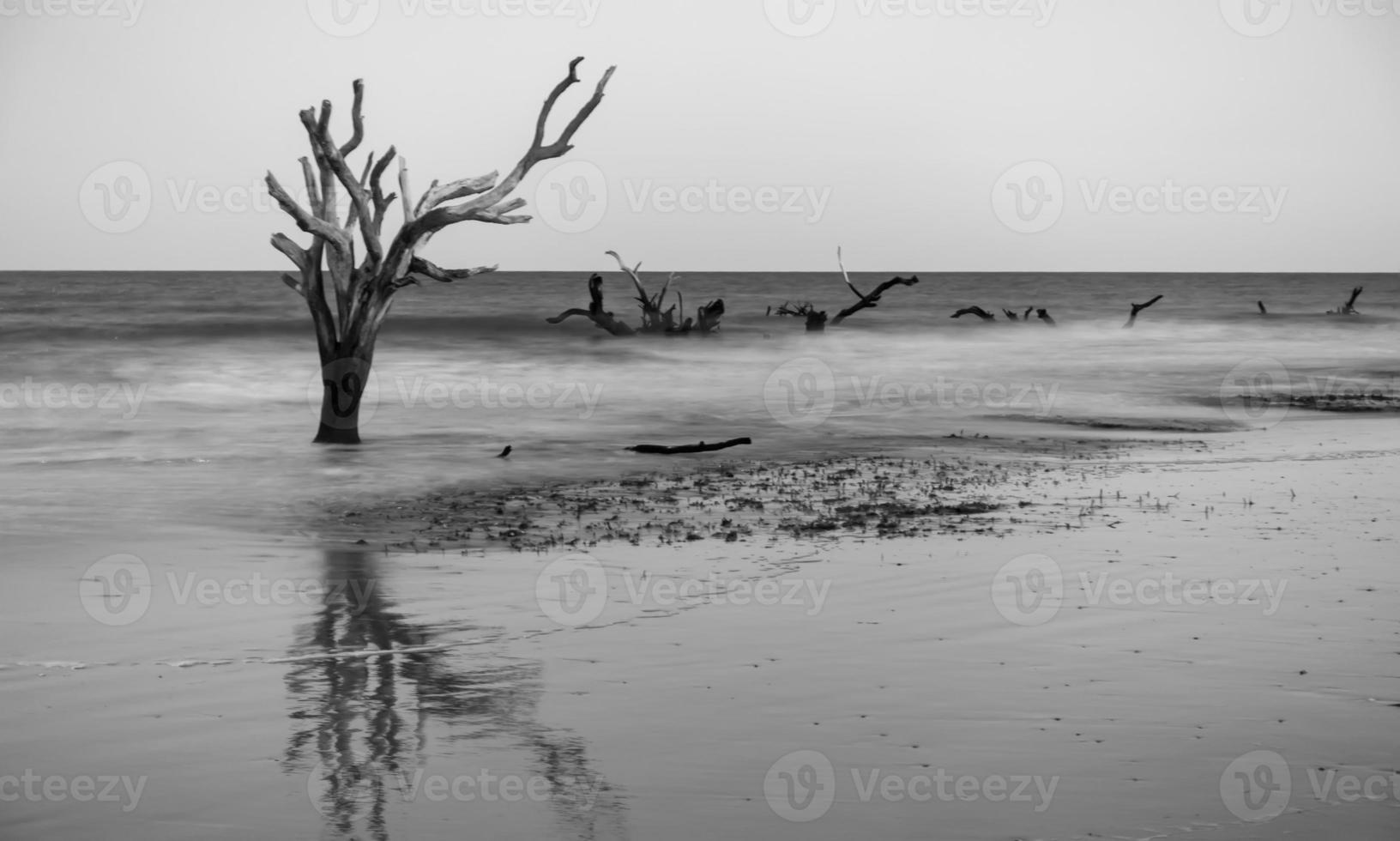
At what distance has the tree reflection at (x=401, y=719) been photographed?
5.21 metres

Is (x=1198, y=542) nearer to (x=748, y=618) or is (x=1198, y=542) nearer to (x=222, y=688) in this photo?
(x=748, y=618)

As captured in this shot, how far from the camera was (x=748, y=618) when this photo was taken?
844 cm

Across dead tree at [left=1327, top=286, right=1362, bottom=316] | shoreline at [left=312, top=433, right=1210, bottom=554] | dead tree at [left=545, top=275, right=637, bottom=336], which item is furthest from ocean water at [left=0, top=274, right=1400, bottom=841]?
dead tree at [left=1327, top=286, right=1362, bottom=316]

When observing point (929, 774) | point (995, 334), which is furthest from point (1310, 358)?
point (929, 774)

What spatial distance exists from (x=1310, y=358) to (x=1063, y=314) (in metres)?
33.9

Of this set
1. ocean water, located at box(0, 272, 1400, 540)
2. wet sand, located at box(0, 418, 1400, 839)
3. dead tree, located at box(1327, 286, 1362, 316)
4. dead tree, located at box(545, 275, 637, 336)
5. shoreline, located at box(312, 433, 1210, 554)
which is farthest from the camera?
dead tree, located at box(1327, 286, 1362, 316)

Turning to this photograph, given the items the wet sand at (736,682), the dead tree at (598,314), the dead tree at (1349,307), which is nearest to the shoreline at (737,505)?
Result: the wet sand at (736,682)

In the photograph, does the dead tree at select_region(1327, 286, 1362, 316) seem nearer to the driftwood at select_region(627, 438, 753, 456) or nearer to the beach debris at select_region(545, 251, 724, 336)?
the beach debris at select_region(545, 251, 724, 336)

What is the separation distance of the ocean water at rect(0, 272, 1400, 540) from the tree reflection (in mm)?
4999

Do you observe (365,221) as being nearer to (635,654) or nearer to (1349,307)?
(635,654)

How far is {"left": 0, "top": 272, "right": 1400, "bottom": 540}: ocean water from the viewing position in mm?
16422

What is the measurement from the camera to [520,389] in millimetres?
31750

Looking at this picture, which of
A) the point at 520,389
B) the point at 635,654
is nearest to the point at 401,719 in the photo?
the point at 635,654

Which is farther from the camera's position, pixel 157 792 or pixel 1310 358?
pixel 1310 358
